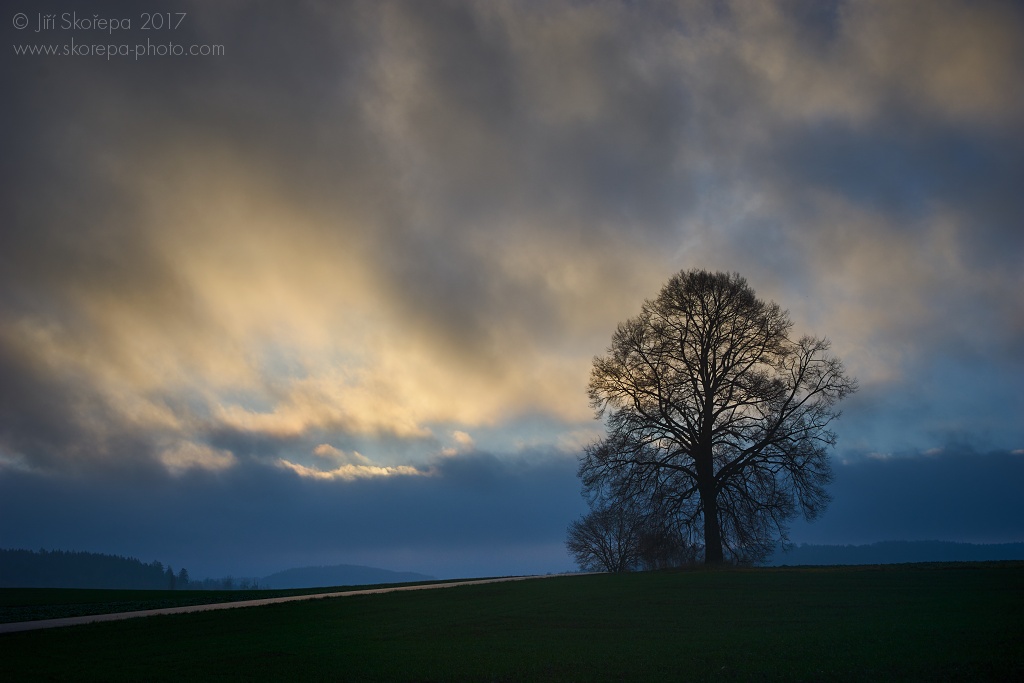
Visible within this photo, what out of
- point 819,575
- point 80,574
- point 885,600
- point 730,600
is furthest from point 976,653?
point 80,574

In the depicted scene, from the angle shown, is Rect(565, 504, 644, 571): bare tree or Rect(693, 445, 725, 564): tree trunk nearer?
Rect(693, 445, 725, 564): tree trunk

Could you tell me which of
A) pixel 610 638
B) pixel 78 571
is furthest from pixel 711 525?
pixel 78 571

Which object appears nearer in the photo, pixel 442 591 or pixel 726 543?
pixel 442 591

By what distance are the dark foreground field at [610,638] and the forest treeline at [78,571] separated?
570 ft

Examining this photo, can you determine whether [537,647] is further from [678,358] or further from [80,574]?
[80,574]

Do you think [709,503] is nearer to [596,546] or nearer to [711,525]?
[711,525]

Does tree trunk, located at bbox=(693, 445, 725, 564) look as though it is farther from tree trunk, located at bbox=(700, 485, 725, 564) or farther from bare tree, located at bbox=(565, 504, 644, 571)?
Result: bare tree, located at bbox=(565, 504, 644, 571)

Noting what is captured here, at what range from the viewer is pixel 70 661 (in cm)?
1234

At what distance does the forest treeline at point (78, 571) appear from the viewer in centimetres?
16975

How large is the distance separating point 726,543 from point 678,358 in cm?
911

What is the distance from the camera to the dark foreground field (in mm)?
9719

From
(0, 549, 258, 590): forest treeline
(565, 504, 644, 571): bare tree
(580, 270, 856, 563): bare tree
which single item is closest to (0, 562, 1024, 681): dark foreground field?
(580, 270, 856, 563): bare tree

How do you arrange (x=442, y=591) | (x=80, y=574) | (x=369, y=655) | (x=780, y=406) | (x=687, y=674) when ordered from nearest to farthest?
1. (x=687, y=674)
2. (x=369, y=655)
3. (x=442, y=591)
4. (x=780, y=406)
5. (x=80, y=574)

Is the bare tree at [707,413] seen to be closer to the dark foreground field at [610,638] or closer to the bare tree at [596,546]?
the dark foreground field at [610,638]
